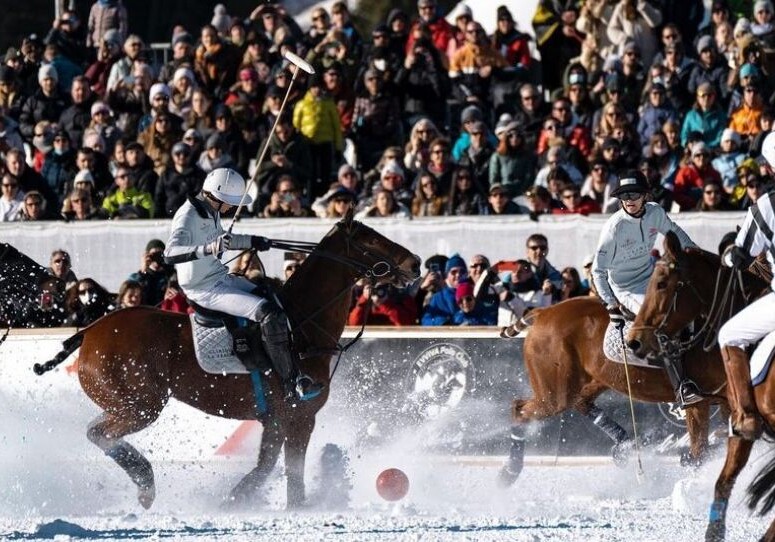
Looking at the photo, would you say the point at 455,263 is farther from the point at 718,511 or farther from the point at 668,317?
the point at 718,511

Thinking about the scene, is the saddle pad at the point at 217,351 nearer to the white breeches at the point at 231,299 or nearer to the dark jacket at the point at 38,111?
the white breeches at the point at 231,299

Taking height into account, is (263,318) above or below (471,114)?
below

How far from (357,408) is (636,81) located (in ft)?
21.1

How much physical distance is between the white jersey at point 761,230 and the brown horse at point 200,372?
334cm

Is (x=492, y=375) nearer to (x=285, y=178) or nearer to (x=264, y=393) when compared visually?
(x=264, y=393)

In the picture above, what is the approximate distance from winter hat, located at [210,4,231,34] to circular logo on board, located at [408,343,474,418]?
8.44m

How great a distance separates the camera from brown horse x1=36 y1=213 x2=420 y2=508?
41.9ft

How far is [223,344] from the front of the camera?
41.7ft

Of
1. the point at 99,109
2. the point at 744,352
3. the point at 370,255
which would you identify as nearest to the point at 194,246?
the point at 370,255

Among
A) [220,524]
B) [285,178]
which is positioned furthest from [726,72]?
[220,524]

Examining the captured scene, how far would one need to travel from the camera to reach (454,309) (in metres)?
15.3

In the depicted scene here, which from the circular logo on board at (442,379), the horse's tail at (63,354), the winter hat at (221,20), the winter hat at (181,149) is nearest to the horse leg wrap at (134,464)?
the horse's tail at (63,354)

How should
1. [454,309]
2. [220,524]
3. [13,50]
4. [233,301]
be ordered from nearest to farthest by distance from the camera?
[220,524]
[233,301]
[454,309]
[13,50]

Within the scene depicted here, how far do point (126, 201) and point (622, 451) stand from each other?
21.1ft
